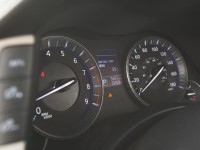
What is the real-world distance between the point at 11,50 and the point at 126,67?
1180mm

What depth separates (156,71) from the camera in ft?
7.09

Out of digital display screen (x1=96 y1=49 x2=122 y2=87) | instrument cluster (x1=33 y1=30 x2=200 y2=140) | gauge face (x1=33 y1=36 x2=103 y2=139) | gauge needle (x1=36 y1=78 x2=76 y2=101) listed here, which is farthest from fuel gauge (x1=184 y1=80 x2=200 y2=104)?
gauge needle (x1=36 y1=78 x2=76 y2=101)

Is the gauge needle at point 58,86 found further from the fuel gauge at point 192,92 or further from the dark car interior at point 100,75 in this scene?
the fuel gauge at point 192,92

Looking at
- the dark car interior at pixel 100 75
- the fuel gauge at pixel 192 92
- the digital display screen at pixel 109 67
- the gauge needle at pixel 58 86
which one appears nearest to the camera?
the dark car interior at pixel 100 75

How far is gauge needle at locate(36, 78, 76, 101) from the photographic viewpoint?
167 centimetres

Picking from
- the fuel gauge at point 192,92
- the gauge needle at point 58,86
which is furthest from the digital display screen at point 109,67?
the fuel gauge at point 192,92

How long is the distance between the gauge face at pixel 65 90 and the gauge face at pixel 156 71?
0.26 meters

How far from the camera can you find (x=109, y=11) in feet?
5.85

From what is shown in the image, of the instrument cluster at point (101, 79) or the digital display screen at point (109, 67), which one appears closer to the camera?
the instrument cluster at point (101, 79)

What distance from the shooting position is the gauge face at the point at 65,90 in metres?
1.70

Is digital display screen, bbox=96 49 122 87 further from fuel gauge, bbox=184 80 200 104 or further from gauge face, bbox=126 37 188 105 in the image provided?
fuel gauge, bbox=184 80 200 104

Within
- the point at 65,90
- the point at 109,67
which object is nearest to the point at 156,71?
the point at 109,67

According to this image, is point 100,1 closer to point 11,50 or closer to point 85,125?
point 85,125

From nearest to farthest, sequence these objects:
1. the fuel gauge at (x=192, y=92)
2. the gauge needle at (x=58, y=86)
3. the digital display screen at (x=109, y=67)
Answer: the gauge needle at (x=58, y=86)
the digital display screen at (x=109, y=67)
the fuel gauge at (x=192, y=92)
